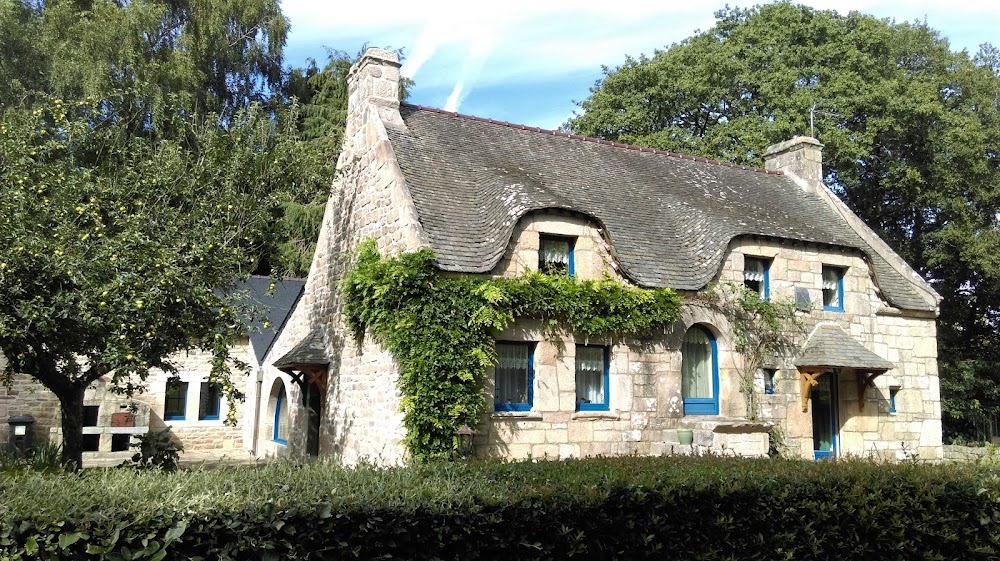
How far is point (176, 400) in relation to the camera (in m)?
21.3

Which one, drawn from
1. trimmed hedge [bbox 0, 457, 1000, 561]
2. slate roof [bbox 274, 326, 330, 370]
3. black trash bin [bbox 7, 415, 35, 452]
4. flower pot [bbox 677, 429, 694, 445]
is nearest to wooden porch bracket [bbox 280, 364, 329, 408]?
slate roof [bbox 274, 326, 330, 370]

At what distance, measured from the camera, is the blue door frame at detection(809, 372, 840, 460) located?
1576cm

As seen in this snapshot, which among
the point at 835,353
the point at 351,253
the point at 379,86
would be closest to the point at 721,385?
the point at 835,353

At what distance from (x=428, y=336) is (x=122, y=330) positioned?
432 cm

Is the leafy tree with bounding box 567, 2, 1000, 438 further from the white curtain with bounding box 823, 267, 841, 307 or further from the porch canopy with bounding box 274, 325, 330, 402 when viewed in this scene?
the porch canopy with bounding box 274, 325, 330, 402

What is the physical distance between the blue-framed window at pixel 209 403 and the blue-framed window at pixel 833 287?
50.2ft

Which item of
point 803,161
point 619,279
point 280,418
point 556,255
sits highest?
point 803,161

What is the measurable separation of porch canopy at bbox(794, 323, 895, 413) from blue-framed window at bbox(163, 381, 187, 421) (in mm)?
15581

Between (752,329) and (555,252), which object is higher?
(555,252)

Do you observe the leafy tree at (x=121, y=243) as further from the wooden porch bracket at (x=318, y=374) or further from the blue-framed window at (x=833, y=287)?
the blue-framed window at (x=833, y=287)

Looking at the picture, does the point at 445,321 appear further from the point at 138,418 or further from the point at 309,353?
the point at 138,418

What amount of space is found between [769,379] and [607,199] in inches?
179

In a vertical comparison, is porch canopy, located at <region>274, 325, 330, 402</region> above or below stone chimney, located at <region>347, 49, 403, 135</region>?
below

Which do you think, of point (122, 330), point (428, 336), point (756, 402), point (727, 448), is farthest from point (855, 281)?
point (122, 330)
